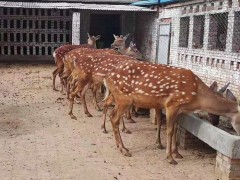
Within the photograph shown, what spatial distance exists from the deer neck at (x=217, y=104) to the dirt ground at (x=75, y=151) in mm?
816

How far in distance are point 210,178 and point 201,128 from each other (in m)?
0.74

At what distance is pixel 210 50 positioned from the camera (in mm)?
9719

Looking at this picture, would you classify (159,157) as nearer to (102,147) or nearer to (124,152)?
(124,152)

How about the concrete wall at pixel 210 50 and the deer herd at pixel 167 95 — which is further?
the concrete wall at pixel 210 50

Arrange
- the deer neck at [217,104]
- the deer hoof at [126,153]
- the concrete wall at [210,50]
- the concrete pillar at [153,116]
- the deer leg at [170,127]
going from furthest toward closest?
the concrete wall at [210,50] < the concrete pillar at [153,116] < the deer hoof at [126,153] < the deer leg at [170,127] < the deer neck at [217,104]

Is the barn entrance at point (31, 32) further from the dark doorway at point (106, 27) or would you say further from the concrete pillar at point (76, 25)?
the dark doorway at point (106, 27)

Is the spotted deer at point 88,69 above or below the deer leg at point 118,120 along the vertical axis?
above

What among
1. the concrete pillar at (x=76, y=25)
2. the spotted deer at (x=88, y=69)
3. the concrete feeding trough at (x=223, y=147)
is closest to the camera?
the concrete feeding trough at (x=223, y=147)

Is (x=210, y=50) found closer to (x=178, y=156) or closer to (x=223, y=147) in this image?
(x=178, y=156)

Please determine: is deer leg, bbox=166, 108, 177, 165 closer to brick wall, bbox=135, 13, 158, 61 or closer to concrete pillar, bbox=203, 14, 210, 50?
concrete pillar, bbox=203, 14, 210, 50

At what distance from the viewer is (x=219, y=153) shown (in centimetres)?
526

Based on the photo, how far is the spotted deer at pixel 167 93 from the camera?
577 cm

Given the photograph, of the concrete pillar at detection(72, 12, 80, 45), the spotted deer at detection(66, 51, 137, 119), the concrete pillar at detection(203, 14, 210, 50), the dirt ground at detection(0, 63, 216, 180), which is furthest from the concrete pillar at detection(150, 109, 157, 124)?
the concrete pillar at detection(72, 12, 80, 45)

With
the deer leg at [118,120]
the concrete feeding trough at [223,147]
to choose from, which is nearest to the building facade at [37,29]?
the deer leg at [118,120]
